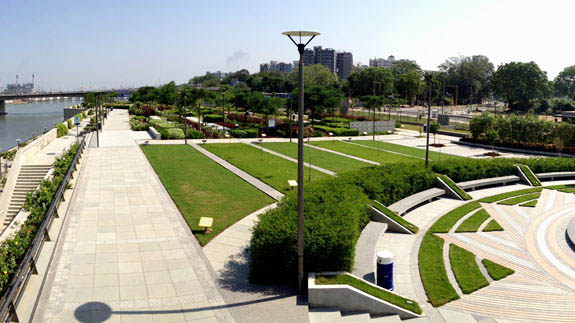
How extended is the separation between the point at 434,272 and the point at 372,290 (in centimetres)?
309

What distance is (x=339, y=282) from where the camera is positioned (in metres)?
10.7

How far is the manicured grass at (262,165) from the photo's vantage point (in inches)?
972

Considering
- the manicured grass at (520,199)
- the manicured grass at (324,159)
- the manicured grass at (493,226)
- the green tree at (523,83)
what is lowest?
the manicured grass at (493,226)

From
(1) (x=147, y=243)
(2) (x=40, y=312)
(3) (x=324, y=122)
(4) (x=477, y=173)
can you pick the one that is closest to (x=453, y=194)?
(4) (x=477, y=173)

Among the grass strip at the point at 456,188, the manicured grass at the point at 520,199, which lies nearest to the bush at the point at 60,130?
the grass strip at the point at 456,188

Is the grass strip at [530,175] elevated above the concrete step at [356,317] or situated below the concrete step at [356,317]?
above

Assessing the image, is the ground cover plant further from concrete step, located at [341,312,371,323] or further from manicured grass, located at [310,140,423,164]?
manicured grass, located at [310,140,423,164]

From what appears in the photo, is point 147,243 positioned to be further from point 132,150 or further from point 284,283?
point 132,150

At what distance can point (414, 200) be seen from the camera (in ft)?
64.8

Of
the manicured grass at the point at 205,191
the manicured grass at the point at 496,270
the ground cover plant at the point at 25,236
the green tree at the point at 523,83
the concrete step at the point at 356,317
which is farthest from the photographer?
the green tree at the point at 523,83

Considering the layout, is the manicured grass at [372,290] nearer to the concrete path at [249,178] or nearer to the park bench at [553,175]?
the concrete path at [249,178]

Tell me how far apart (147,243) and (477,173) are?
18.4 metres

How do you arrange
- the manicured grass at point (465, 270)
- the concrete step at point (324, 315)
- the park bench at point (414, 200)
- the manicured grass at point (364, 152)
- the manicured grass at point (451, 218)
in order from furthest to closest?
the manicured grass at point (364, 152) → the park bench at point (414, 200) → the manicured grass at point (451, 218) → the manicured grass at point (465, 270) → the concrete step at point (324, 315)

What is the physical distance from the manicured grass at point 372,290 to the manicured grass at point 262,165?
1071cm
